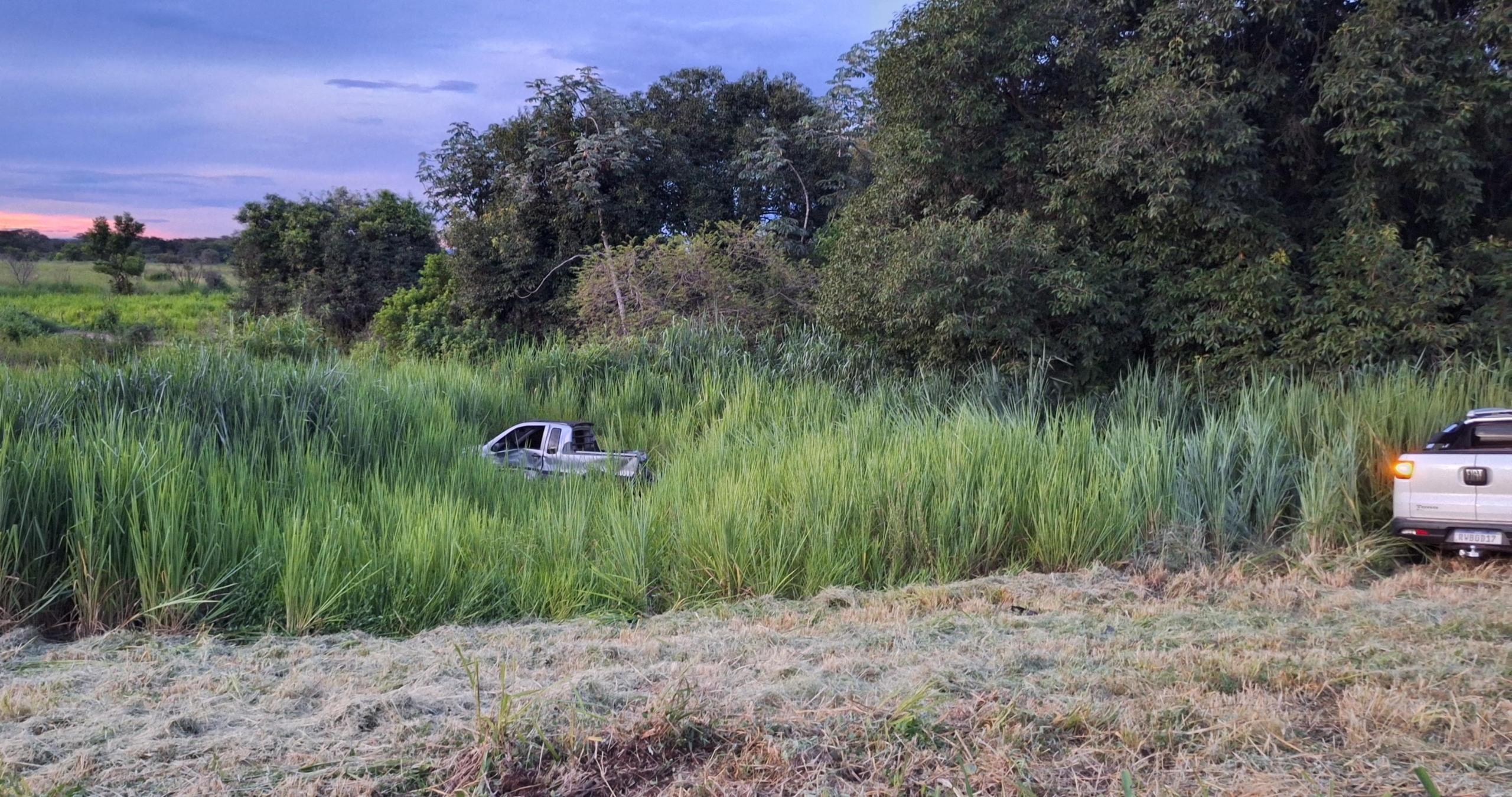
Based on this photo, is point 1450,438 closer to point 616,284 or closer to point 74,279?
point 616,284

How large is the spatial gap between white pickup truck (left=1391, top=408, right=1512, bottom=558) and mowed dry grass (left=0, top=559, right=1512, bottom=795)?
9.11 feet

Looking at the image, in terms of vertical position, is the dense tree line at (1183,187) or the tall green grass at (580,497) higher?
the dense tree line at (1183,187)

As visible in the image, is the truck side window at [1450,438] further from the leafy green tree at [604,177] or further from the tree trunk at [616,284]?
the leafy green tree at [604,177]

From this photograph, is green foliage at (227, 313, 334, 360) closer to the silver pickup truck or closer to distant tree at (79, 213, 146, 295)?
the silver pickup truck

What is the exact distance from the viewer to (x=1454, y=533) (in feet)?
26.5

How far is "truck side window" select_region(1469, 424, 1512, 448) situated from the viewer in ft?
27.2

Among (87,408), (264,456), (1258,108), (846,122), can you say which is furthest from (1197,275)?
(846,122)

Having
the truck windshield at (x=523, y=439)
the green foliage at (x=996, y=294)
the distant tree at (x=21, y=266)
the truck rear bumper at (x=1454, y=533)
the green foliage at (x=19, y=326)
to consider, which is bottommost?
the truck windshield at (x=523, y=439)

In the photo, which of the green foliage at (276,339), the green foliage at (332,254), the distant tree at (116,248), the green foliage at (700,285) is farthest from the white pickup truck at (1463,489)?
the distant tree at (116,248)

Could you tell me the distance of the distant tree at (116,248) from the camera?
180 ft

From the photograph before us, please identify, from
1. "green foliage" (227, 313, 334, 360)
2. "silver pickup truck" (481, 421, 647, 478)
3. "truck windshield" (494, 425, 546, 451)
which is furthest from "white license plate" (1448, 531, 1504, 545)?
"green foliage" (227, 313, 334, 360)

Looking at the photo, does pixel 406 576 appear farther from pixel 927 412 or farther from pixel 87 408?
pixel 927 412

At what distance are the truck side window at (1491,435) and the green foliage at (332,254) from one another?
35.1 metres

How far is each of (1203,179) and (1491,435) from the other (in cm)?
712
